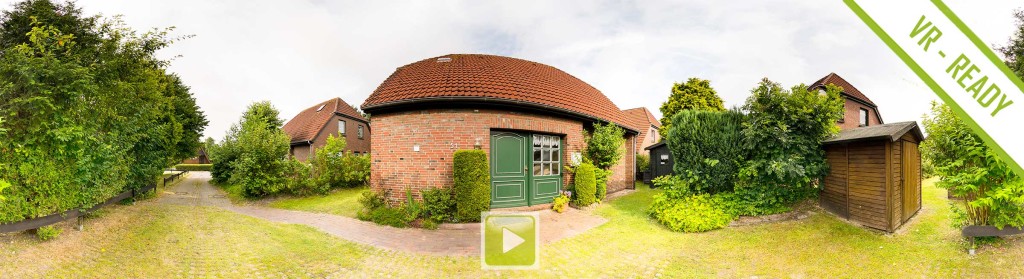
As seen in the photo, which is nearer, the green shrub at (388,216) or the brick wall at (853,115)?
the green shrub at (388,216)

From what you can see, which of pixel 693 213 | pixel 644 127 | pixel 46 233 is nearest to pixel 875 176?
pixel 693 213

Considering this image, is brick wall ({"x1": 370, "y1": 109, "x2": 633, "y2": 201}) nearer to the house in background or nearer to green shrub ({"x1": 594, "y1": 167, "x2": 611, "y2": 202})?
green shrub ({"x1": 594, "y1": 167, "x2": 611, "y2": 202})

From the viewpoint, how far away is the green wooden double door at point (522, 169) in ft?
30.7

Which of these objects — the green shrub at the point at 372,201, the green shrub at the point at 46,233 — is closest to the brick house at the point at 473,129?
the green shrub at the point at 372,201

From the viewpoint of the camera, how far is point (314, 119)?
24562 mm

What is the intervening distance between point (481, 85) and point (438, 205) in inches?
125

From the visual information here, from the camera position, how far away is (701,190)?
8750 mm

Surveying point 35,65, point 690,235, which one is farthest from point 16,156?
point 690,235

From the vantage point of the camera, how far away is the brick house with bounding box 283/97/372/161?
22.4 meters

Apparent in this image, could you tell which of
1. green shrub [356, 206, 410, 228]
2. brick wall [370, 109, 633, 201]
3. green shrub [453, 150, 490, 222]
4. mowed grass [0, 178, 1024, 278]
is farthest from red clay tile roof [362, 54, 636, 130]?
mowed grass [0, 178, 1024, 278]

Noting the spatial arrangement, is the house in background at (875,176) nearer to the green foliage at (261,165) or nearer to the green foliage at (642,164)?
the green foliage at (642,164)

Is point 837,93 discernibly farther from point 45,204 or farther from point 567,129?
point 45,204

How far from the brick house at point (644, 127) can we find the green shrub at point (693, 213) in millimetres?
16603

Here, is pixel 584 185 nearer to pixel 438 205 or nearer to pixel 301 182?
pixel 438 205
